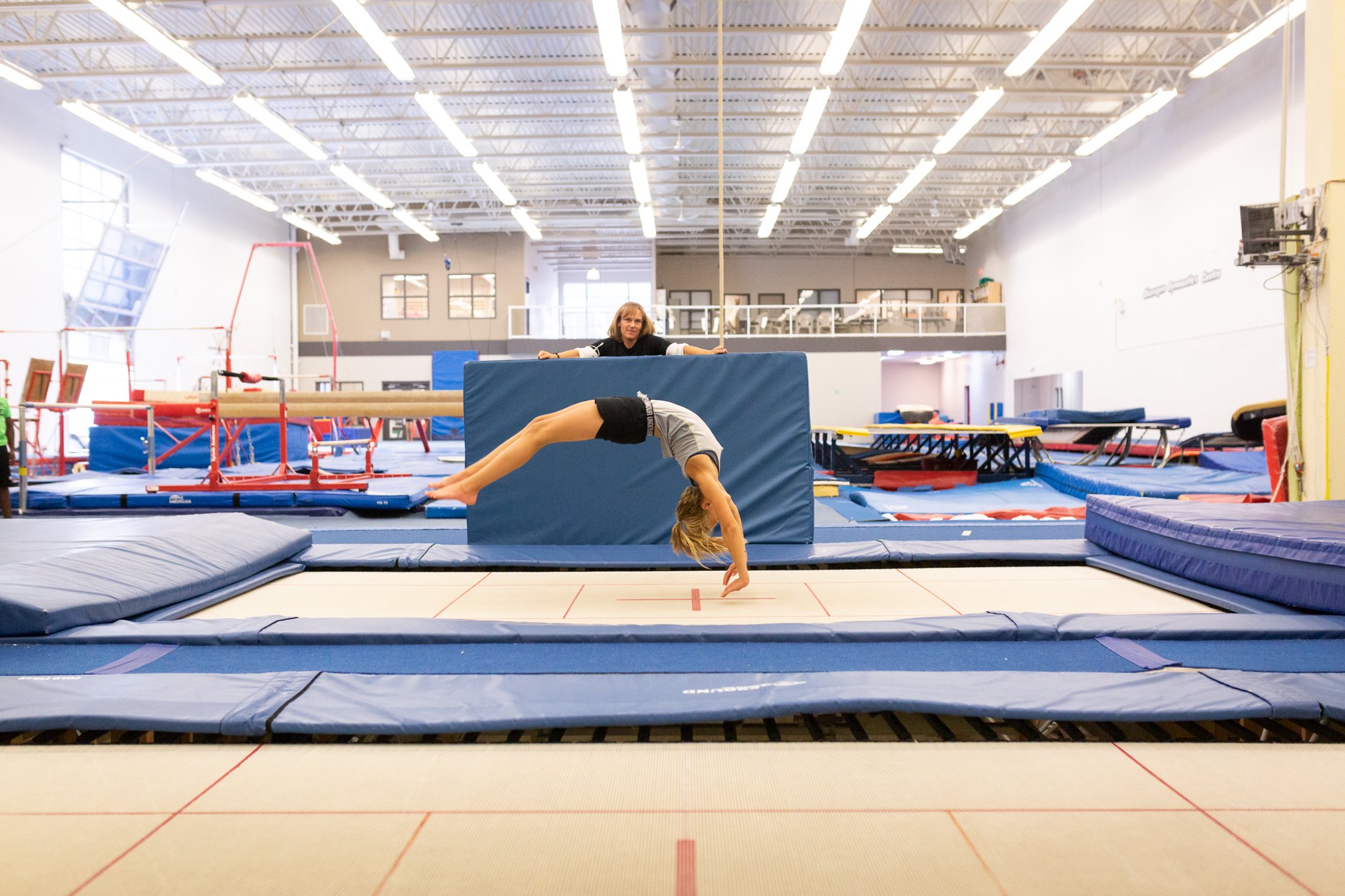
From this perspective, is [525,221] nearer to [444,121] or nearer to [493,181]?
[493,181]

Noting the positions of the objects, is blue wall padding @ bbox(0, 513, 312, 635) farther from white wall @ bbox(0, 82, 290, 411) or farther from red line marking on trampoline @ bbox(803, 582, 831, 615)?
white wall @ bbox(0, 82, 290, 411)

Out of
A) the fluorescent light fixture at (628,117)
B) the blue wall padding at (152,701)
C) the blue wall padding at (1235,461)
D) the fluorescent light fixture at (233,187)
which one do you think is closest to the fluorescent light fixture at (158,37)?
the fluorescent light fixture at (233,187)

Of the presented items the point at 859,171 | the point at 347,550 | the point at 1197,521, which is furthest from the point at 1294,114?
the point at 347,550

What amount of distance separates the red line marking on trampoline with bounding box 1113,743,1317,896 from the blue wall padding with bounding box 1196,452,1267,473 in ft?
25.0

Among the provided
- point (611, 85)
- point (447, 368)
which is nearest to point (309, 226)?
point (447, 368)

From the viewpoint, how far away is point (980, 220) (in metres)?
17.7

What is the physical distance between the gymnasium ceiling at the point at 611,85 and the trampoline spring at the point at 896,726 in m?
9.69

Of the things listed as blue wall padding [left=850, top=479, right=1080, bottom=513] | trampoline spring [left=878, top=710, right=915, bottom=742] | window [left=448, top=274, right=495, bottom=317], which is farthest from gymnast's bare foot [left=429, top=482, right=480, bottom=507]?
window [left=448, top=274, right=495, bottom=317]

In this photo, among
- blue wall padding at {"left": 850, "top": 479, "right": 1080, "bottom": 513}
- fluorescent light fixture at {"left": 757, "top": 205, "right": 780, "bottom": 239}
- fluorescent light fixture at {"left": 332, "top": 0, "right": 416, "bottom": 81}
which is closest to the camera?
blue wall padding at {"left": 850, "top": 479, "right": 1080, "bottom": 513}

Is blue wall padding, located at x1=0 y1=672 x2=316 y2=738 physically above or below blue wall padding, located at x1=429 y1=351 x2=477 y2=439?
below

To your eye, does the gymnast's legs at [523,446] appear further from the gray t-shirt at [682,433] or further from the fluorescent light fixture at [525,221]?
the fluorescent light fixture at [525,221]

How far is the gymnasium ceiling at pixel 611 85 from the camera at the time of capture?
10.0 m

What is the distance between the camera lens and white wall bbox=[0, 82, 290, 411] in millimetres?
11180

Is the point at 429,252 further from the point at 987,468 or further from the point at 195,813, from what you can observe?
the point at 195,813
